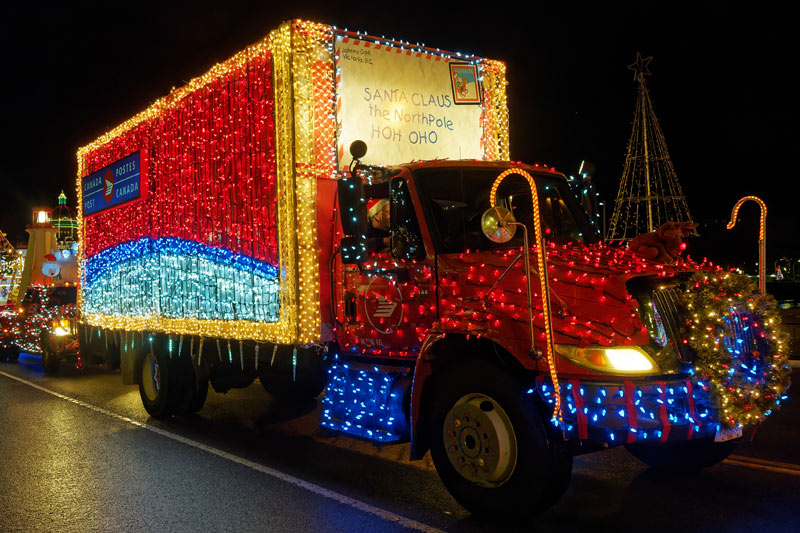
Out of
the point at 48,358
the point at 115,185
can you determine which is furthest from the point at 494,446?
the point at 48,358

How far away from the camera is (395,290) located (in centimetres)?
577

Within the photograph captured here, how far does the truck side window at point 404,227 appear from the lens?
18.1 ft

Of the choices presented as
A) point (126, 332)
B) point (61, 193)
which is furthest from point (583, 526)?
point (61, 193)

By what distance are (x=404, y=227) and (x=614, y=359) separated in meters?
2.01

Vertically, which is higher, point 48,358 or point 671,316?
point 671,316

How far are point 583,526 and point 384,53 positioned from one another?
468cm

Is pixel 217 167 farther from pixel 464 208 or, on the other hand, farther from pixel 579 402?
pixel 579 402

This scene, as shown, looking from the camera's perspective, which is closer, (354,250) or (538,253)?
(538,253)

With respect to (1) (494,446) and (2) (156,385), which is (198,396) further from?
(1) (494,446)

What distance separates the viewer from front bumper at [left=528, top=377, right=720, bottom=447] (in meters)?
4.21

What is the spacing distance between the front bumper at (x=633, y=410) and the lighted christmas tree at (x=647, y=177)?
1661 cm

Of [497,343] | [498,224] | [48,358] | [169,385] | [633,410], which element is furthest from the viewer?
[48,358]

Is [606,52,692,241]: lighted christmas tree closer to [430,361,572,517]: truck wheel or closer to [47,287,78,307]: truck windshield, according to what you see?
[47,287,78,307]: truck windshield

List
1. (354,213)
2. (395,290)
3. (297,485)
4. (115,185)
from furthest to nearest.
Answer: (115,185) < (297,485) < (395,290) < (354,213)
